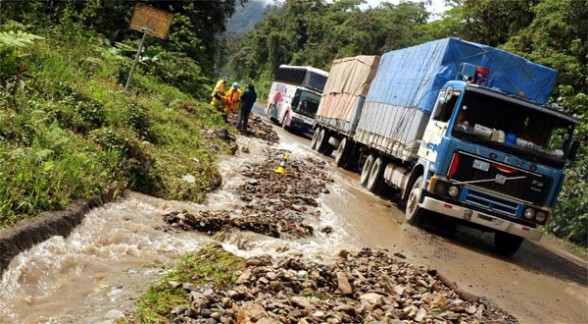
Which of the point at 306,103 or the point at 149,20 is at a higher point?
the point at 149,20

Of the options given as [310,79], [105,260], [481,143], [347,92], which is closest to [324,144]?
[347,92]

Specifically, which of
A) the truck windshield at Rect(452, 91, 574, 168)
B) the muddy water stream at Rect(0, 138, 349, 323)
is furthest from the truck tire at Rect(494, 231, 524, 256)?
the muddy water stream at Rect(0, 138, 349, 323)

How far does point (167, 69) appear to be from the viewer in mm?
21000

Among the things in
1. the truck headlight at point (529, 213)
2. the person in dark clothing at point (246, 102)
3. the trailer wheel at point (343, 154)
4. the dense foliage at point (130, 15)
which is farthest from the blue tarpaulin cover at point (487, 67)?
the dense foliage at point (130, 15)

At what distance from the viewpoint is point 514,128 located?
9.53 meters

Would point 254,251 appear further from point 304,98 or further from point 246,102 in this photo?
point 304,98

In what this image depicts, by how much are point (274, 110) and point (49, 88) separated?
2379 cm

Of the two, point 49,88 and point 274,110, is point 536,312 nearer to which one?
point 49,88

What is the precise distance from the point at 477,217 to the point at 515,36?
15780 mm

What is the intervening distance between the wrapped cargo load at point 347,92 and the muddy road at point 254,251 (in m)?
4.27

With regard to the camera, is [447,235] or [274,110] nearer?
[447,235]

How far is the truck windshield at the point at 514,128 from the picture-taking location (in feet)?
30.6

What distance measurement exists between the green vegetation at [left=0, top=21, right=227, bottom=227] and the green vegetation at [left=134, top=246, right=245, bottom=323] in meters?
1.38

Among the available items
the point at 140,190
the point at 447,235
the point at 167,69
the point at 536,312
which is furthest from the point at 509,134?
the point at 167,69
